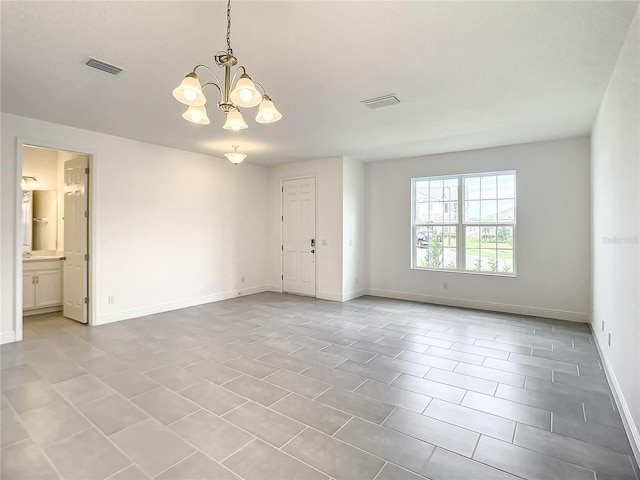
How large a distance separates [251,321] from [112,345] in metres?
1.80

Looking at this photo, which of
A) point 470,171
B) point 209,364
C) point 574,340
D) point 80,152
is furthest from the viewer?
point 470,171

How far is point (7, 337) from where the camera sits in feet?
13.6

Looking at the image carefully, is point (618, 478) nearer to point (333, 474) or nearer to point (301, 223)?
point (333, 474)

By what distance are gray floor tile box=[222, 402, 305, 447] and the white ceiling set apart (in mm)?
2743

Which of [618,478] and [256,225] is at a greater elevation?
[256,225]

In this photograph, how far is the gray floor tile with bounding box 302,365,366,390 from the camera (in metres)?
3.04

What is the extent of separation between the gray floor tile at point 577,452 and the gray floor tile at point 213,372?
2334 mm

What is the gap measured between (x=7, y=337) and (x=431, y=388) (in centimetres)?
490

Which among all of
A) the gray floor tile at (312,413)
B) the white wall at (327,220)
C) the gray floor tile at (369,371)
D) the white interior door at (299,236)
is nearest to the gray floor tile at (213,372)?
the gray floor tile at (312,413)

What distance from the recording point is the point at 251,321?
5.14 m

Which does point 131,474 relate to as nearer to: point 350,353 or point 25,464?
point 25,464

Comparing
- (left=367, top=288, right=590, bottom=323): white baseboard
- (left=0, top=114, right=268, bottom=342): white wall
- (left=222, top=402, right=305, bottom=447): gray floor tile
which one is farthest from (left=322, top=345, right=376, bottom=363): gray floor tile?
(left=0, top=114, right=268, bottom=342): white wall

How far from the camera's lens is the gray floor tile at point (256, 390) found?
110 inches

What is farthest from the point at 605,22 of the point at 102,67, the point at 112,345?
the point at 112,345
